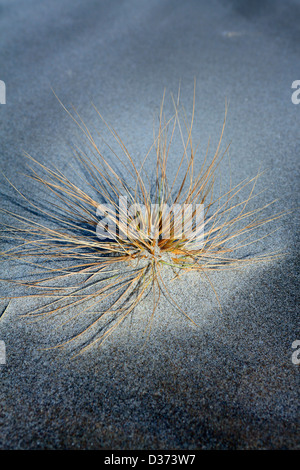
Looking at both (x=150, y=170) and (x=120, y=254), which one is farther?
(x=150, y=170)

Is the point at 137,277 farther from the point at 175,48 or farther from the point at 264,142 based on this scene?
the point at 175,48

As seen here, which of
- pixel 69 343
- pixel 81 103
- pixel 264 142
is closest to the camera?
pixel 69 343

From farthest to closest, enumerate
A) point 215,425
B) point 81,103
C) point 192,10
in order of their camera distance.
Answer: point 192,10 → point 81,103 → point 215,425

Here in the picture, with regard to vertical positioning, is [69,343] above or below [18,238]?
below

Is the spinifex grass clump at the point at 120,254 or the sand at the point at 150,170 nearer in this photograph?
the sand at the point at 150,170

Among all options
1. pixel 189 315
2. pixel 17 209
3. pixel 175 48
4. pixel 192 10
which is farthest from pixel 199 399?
pixel 192 10

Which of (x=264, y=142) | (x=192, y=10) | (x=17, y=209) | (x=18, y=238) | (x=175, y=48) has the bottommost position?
(x=18, y=238)

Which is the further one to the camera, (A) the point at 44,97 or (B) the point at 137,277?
(A) the point at 44,97

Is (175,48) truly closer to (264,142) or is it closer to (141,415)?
(264,142)

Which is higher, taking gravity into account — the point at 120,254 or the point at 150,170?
the point at 150,170

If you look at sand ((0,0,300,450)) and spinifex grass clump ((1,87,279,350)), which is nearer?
sand ((0,0,300,450))
